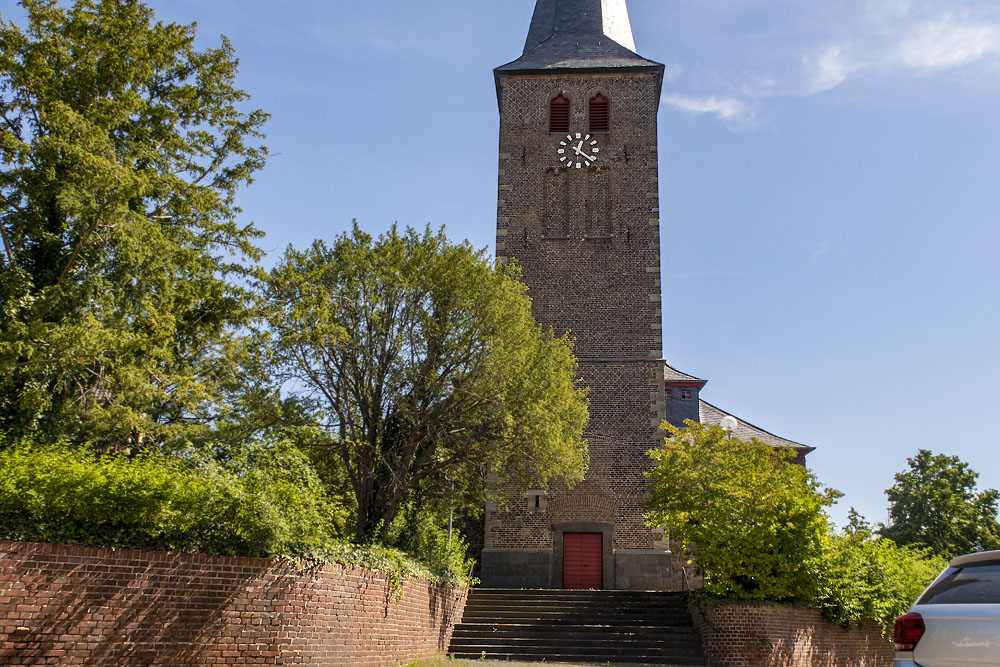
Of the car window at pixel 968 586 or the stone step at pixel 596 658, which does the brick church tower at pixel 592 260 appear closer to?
the stone step at pixel 596 658

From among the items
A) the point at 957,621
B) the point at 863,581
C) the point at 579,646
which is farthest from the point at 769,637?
the point at 957,621

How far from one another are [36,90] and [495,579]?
50.2 ft

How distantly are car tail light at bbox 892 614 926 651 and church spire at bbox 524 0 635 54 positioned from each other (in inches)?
1050

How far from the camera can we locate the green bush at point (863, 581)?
15008mm

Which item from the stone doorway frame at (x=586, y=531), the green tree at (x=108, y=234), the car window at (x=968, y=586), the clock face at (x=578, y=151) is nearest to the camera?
the car window at (x=968, y=586)

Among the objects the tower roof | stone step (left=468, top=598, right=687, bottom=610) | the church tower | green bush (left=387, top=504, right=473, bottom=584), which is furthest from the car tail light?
the tower roof

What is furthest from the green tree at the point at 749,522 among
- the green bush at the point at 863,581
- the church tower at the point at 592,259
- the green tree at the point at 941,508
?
the green tree at the point at 941,508

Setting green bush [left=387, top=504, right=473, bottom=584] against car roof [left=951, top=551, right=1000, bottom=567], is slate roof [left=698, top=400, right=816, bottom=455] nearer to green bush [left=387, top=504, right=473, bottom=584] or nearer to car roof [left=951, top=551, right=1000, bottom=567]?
green bush [left=387, top=504, right=473, bottom=584]

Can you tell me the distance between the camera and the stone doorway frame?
831 inches

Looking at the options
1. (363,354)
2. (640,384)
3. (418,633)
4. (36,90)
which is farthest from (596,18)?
(418,633)

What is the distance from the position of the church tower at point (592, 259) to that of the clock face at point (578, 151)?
0.15 feet

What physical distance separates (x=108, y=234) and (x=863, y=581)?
1480cm

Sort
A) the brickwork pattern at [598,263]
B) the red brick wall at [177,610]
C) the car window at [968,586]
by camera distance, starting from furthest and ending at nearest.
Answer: the brickwork pattern at [598,263] < the red brick wall at [177,610] < the car window at [968,586]

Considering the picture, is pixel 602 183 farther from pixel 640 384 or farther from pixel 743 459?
pixel 743 459
